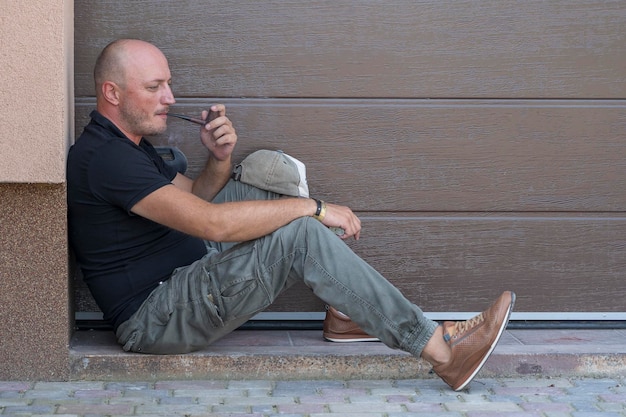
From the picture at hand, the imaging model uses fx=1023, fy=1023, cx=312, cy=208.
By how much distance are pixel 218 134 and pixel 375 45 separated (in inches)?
27.1

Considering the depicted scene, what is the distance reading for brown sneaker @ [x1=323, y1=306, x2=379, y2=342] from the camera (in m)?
3.68

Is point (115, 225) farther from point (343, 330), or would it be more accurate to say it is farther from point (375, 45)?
point (375, 45)

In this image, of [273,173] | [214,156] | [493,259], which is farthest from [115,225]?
[493,259]

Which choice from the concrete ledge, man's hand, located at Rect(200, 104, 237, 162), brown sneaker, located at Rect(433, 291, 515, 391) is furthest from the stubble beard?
brown sneaker, located at Rect(433, 291, 515, 391)

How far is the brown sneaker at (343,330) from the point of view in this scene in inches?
145

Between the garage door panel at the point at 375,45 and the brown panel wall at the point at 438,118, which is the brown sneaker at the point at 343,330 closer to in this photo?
the brown panel wall at the point at 438,118

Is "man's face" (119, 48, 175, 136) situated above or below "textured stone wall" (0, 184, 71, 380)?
above

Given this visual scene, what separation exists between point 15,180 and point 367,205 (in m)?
1.32

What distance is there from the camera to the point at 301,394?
3.34m

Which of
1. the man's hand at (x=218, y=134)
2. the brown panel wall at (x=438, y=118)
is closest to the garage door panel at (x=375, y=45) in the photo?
the brown panel wall at (x=438, y=118)

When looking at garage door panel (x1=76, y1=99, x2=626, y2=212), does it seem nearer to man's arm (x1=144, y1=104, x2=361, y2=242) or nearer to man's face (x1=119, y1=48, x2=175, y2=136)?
man's face (x1=119, y1=48, x2=175, y2=136)

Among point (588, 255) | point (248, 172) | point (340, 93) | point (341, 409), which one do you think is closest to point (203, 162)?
point (248, 172)

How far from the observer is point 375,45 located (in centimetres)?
381

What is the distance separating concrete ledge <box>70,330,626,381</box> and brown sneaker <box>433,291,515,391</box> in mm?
227
